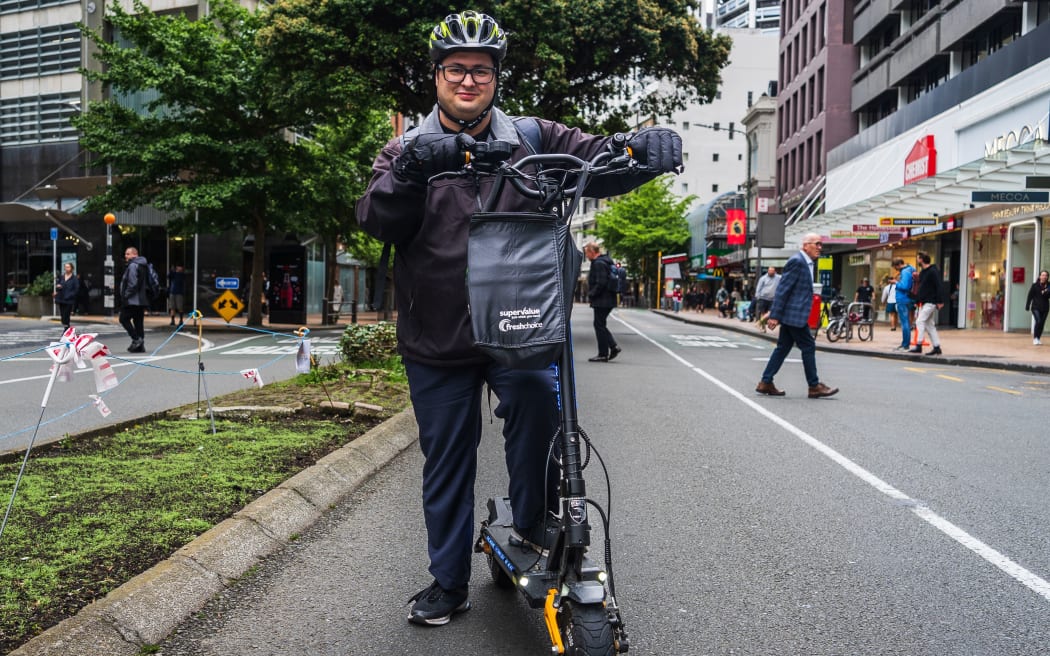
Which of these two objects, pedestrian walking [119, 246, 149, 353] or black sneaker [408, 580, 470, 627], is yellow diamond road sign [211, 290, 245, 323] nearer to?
pedestrian walking [119, 246, 149, 353]

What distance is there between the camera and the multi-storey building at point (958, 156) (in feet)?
78.2

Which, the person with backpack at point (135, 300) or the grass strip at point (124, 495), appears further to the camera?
the person with backpack at point (135, 300)

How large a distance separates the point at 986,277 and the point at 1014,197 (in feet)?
33.9

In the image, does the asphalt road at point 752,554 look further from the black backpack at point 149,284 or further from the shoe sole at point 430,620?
the black backpack at point 149,284

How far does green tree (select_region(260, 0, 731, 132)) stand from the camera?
19.5 meters

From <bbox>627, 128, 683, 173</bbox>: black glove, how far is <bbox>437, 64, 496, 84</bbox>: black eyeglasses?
0.56 m

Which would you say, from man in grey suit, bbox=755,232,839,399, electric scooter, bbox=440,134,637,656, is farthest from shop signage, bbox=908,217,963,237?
electric scooter, bbox=440,134,637,656

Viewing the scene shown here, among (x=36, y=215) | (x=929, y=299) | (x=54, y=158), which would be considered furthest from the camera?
(x=54, y=158)

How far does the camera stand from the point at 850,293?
44.6 m

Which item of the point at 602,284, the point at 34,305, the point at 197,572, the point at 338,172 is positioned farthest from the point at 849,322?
the point at 34,305

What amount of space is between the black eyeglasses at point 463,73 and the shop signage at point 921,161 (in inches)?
1162

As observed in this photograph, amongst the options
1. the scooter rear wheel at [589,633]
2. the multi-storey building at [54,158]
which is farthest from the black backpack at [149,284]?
the multi-storey building at [54,158]

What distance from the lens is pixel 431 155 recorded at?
2.76m

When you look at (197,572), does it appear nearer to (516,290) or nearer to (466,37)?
(516,290)
